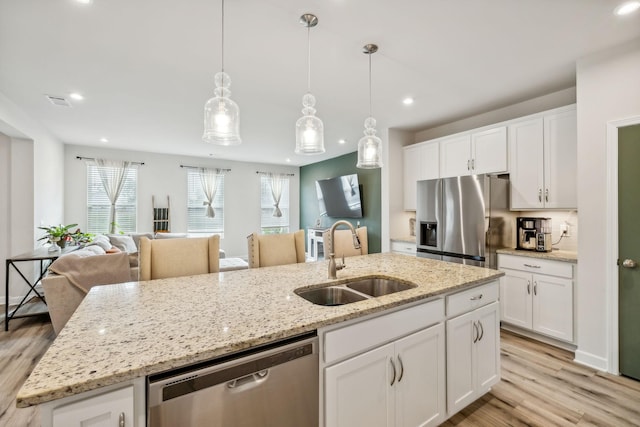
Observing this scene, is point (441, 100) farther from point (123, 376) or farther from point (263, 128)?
point (123, 376)

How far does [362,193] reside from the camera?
5.97 m

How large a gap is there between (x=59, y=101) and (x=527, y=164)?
540cm

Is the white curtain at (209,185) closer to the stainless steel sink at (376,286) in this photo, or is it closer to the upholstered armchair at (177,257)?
the upholstered armchair at (177,257)

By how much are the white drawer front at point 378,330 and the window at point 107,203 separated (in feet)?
21.0

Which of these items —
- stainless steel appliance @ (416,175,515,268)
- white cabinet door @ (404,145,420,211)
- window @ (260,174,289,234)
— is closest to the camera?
stainless steel appliance @ (416,175,515,268)

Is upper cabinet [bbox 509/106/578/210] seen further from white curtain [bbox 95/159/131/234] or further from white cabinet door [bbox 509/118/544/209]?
white curtain [bbox 95/159/131/234]

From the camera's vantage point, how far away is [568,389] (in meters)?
2.17

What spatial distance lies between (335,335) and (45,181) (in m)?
5.62

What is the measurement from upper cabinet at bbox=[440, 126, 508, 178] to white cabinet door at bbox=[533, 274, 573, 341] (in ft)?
4.30

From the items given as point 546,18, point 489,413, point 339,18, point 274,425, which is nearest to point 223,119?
point 339,18

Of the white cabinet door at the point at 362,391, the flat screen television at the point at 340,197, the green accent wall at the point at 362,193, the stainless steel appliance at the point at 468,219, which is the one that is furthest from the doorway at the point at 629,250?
the flat screen television at the point at 340,197

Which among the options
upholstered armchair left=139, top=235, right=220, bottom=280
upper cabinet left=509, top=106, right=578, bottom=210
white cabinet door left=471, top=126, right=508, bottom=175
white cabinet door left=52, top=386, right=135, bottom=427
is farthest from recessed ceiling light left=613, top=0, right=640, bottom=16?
white cabinet door left=52, top=386, right=135, bottom=427

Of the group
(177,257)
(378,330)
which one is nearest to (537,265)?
(378,330)

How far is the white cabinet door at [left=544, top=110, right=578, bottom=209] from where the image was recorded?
2834 millimetres
